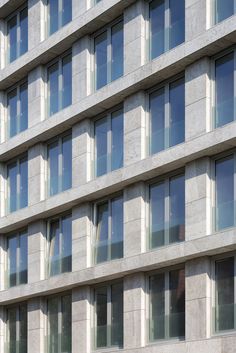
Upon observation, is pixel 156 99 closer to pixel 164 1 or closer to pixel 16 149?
pixel 164 1

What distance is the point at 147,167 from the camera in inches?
1212

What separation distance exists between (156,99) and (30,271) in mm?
9266

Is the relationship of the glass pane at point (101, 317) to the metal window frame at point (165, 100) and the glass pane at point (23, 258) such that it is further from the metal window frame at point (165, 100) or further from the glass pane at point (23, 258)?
the metal window frame at point (165, 100)

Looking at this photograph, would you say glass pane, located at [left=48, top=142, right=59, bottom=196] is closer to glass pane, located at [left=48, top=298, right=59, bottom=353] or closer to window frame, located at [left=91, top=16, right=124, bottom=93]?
window frame, located at [left=91, top=16, right=124, bottom=93]

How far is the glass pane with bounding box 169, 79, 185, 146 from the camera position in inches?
1192

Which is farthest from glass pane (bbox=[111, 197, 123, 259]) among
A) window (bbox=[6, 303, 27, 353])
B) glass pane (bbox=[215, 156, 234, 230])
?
window (bbox=[6, 303, 27, 353])

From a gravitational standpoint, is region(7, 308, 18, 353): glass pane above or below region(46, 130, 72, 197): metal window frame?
below

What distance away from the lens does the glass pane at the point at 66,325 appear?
34.7 meters

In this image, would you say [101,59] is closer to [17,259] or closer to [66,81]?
[66,81]

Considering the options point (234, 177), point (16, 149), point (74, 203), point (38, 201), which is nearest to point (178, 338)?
point (234, 177)

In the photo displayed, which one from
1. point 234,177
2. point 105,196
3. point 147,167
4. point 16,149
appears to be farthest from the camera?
point 16,149

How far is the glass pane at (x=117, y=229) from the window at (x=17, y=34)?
9.19m

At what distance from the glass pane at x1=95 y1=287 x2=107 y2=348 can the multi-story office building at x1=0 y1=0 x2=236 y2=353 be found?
60 millimetres

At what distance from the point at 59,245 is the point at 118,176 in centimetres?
500
